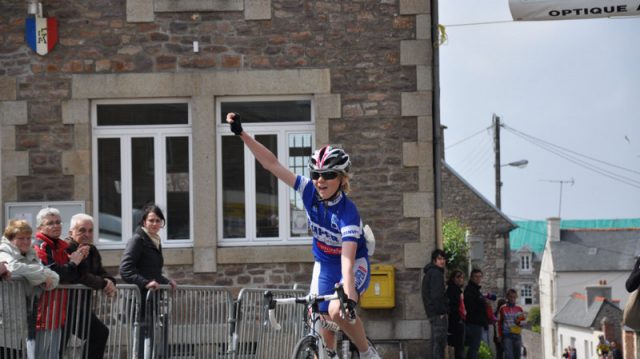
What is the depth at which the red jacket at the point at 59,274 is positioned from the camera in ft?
34.1

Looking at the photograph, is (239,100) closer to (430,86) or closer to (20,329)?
(430,86)

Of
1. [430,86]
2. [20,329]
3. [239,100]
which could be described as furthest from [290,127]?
[20,329]

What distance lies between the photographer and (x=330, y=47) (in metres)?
16.0

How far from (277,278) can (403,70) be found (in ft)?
10.2

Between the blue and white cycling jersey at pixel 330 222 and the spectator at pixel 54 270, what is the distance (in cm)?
279

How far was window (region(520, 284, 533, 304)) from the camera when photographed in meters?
104

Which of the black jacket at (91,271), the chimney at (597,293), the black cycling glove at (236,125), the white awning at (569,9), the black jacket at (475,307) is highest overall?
the white awning at (569,9)

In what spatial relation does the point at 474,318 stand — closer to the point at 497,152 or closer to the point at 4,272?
the point at 4,272

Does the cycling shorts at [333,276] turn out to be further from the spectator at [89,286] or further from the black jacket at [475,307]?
the black jacket at [475,307]

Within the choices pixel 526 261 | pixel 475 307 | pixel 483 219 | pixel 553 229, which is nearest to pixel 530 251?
pixel 526 261

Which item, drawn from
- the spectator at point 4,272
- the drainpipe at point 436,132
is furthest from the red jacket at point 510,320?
the spectator at point 4,272

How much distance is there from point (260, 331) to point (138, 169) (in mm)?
4327

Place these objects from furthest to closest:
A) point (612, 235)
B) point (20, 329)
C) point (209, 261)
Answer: point (612, 235) → point (209, 261) → point (20, 329)

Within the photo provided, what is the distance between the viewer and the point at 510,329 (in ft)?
66.6
